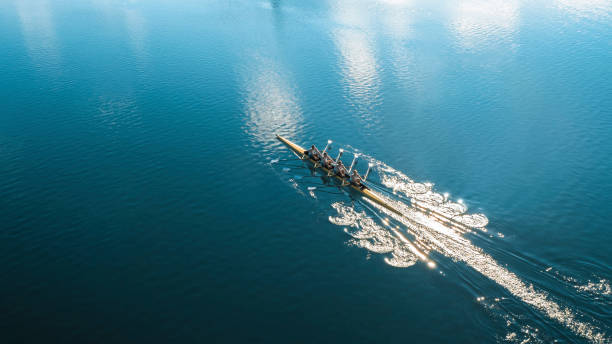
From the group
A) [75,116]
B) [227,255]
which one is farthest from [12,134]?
[227,255]

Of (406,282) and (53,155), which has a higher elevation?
(406,282)

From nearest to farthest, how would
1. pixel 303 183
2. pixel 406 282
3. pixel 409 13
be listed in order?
pixel 406 282
pixel 303 183
pixel 409 13

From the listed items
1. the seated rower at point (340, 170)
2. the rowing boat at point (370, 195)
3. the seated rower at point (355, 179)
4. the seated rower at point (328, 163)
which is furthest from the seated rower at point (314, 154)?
the seated rower at point (355, 179)

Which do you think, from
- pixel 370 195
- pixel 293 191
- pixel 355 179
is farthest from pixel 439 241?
pixel 293 191

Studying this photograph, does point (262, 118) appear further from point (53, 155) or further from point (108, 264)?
point (108, 264)

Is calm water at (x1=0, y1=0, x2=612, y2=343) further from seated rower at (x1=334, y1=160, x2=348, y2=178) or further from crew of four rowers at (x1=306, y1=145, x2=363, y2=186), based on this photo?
crew of four rowers at (x1=306, y1=145, x2=363, y2=186)

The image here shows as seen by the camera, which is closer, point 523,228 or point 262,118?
point 523,228

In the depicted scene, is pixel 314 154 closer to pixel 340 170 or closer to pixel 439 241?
pixel 340 170
